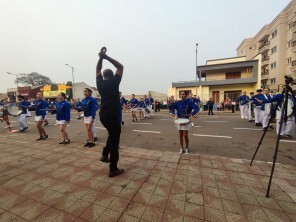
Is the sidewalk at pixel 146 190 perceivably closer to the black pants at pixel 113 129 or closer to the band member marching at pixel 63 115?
the black pants at pixel 113 129

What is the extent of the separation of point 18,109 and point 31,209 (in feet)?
28.5

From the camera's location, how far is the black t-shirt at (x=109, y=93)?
324 centimetres

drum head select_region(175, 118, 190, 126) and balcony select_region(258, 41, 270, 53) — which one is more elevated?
balcony select_region(258, 41, 270, 53)

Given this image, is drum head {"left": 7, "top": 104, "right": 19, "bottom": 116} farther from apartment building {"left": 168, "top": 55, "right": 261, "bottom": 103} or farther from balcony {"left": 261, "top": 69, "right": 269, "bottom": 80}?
balcony {"left": 261, "top": 69, "right": 269, "bottom": 80}

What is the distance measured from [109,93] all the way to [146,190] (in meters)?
1.86

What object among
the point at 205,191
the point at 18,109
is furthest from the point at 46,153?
the point at 18,109

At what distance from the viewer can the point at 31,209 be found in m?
2.54

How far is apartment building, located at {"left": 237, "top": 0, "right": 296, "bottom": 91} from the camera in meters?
33.8

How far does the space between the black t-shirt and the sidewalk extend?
1.38 m

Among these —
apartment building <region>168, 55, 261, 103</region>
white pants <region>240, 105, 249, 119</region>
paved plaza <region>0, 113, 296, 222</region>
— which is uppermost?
apartment building <region>168, 55, 261, 103</region>

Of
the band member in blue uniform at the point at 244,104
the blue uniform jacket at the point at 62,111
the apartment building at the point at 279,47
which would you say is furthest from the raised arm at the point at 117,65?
the apartment building at the point at 279,47

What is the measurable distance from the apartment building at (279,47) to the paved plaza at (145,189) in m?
34.1

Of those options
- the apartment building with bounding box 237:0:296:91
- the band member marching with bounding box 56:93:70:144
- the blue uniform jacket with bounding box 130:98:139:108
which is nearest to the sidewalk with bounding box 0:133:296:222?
the band member marching with bounding box 56:93:70:144

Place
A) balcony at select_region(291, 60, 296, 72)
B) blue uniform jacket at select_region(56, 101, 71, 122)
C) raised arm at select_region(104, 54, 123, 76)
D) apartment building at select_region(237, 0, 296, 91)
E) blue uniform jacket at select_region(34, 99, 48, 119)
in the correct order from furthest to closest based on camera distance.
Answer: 1. apartment building at select_region(237, 0, 296, 91)
2. balcony at select_region(291, 60, 296, 72)
3. blue uniform jacket at select_region(34, 99, 48, 119)
4. blue uniform jacket at select_region(56, 101, 71, 122)
5. raised arm at select_region(104, 54, 123, 76)
